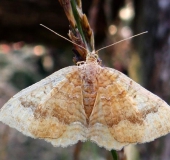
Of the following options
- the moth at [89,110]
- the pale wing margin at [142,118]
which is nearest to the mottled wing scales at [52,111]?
the moth at [89,110]

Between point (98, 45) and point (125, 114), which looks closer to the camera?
point (125, 114)

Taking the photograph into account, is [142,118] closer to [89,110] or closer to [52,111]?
[89,110]

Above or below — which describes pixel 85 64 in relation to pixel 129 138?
above

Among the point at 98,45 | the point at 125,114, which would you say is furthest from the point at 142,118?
the point at 98,45

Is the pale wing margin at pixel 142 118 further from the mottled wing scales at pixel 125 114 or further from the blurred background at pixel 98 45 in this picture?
the blurred background at pixel 98 45

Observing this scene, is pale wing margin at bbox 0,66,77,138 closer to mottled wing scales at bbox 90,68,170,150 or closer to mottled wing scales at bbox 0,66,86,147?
mottled wing scales at bbox 0,66,86,147

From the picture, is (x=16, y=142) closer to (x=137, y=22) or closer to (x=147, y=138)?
(x=137, y=22)

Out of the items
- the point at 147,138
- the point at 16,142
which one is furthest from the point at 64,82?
the point at 16,142
